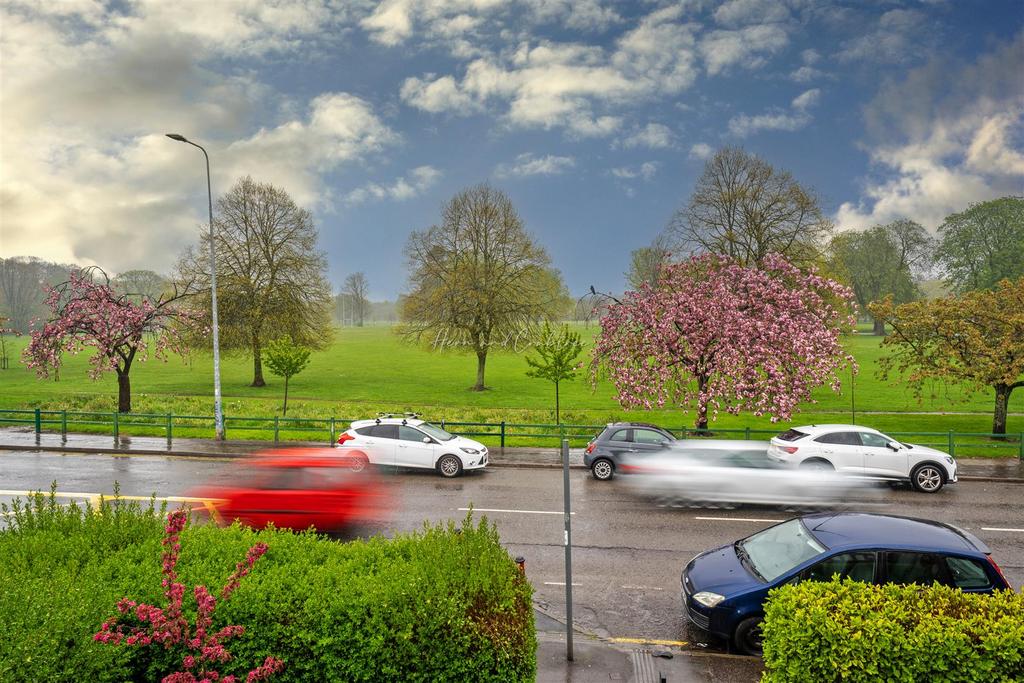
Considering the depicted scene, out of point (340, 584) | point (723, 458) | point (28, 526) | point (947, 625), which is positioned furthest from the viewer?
point (723, 458)

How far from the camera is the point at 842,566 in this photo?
24.2ft

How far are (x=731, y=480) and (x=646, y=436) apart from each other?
117 inches

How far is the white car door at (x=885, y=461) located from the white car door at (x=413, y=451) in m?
11.2

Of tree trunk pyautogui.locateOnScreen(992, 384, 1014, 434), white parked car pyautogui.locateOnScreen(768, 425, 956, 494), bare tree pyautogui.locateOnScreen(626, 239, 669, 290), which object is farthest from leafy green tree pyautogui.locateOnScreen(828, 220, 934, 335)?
white parked car pyautogui.locateOnScreen(768, 425, 956, 494)

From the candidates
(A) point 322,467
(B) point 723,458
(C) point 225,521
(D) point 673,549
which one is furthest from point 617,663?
(B) point 723,458

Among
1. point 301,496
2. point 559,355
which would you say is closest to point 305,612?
point 301,496

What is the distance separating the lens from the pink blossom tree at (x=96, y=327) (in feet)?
91.6

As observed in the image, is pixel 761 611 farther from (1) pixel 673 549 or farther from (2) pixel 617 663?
(1) pixel 673 549

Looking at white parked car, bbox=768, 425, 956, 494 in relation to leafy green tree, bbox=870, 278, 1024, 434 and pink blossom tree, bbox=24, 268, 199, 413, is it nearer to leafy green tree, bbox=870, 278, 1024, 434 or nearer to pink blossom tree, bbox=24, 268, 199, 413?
leafy green tree, bbox=870, 278, 1024, 434

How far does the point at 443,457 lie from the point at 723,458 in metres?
7.36

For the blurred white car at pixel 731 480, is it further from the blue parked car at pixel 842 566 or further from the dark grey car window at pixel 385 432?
the dark grey car window at pixel 385 432

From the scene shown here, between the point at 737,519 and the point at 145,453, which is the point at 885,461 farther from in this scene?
the point at 145,453

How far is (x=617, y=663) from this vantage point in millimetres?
7066

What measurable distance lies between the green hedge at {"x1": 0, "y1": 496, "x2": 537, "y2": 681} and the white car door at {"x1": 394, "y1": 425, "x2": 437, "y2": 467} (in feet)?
35.4
